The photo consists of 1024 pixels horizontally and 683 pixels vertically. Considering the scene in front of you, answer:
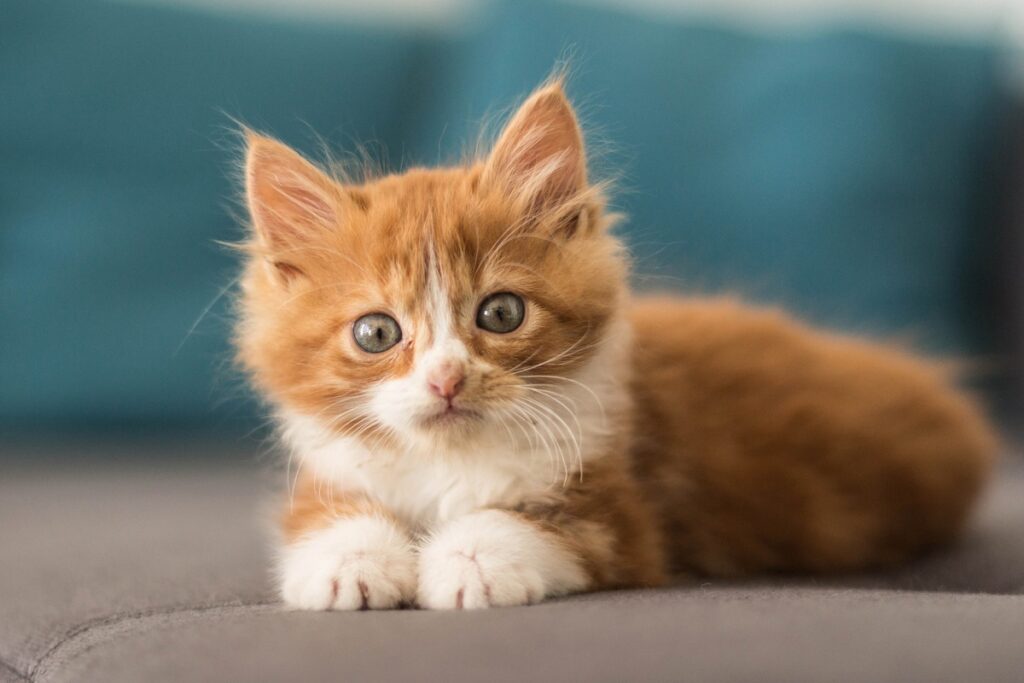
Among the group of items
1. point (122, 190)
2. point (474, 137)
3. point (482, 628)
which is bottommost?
point (482, 628)

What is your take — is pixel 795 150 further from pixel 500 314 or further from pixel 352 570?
pixel 352 570

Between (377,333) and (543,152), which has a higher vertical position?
(543,152)

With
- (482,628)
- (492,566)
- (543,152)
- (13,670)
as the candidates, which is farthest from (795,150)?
(13,670)

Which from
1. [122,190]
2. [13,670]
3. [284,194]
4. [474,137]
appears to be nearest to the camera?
[13,670]

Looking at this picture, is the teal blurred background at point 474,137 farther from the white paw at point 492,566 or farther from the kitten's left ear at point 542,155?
the white paw at point 492,566

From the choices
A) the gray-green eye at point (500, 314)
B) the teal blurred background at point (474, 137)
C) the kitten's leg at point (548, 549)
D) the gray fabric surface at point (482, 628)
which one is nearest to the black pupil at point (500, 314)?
the gray-green eye at point (500, 314)

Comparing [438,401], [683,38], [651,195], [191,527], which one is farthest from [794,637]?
[683,38]

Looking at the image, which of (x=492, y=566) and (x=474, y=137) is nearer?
(x=492, y=566)
